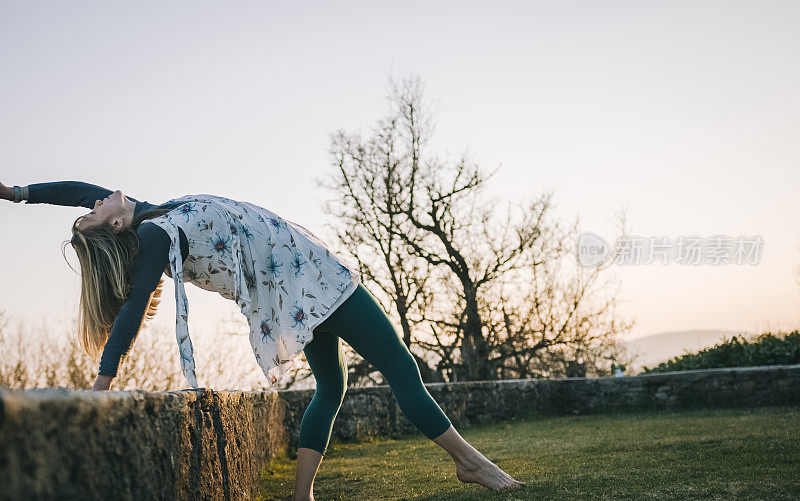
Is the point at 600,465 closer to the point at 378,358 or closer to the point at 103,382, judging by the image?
the point at 378,358

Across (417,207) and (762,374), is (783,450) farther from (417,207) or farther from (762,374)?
(417,207)

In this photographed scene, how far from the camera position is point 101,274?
6.41 ft

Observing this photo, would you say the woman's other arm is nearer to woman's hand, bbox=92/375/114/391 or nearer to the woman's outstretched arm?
woman's hand, bbox=92/375/114/391

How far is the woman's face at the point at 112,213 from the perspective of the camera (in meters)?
1.98

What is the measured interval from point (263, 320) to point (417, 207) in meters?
11.2

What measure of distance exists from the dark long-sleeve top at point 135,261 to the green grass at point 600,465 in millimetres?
1318

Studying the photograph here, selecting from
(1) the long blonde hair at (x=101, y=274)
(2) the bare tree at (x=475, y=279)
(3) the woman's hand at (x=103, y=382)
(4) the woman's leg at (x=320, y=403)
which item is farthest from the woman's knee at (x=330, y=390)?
(2) the bare tree at (x=475, y=279)

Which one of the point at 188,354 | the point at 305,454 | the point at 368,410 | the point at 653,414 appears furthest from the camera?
the point at 653,414

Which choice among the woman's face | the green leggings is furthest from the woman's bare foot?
the woman's face

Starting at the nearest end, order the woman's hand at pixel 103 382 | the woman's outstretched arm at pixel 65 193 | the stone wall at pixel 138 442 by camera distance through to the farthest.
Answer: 1. the stone wall at pixel 138 442
2. the woman's hand at pixel 103 382
3. the woman's outstretched arm at pixel 65 193

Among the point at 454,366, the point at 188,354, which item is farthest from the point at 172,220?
the point at 454,366

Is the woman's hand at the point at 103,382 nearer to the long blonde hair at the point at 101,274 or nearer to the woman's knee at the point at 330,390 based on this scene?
the long blonde hair at the point at 101,274

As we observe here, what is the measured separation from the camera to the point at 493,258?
Answer: 13.1 m

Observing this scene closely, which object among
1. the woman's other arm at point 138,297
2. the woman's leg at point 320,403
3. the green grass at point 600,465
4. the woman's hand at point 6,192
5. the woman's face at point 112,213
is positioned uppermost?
the woman's hand at point 6,192
